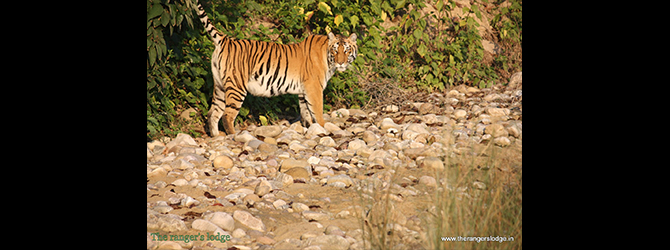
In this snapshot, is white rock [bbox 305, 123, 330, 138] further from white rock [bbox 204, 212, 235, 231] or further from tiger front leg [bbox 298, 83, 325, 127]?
white rock [bbox 204, 212, 235, 231]

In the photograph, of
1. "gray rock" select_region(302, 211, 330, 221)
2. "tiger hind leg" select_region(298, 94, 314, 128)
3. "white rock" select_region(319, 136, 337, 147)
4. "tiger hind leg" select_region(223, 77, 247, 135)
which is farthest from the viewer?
"tiger hind leg" select_region(298, 94, 314, 128)

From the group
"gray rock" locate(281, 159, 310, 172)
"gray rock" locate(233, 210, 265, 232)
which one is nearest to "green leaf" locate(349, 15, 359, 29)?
"gray rock" locate(281, 159, 310, 172)

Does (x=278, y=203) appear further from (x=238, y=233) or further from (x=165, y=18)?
(x=165, y=18)

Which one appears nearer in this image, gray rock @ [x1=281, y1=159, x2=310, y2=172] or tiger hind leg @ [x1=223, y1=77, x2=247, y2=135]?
gray rock @ [x1=281, y1=159, x2=310, y2=172]

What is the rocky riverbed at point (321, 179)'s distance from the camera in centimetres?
348

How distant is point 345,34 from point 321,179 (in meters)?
4.05

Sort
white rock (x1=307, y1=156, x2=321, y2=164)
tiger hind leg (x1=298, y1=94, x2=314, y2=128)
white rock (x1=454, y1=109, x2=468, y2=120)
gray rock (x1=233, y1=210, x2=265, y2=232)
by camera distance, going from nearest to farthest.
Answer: gray rock (x1=233, y1=210, x2=265, y2=232)
white rock (x1=307, y1=156, x2=321, y2=164)
tiger hind leg (x1=298, y1=94, x2=314, y2=128)
white rock (x1=454, y1=109, x2=468, y2=120)

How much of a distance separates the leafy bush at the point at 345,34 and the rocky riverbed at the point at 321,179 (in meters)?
0.47

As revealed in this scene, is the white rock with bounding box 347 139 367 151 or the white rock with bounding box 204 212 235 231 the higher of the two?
the white rock with bounding box 347 139 367 151

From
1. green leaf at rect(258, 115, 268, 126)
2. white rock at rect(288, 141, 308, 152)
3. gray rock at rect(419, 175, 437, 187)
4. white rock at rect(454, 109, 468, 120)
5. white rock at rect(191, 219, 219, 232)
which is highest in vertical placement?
white rock at rect(454, 109, 468, 120)

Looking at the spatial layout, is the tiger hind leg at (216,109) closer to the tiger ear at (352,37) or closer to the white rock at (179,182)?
the tiger ear at (352,37)

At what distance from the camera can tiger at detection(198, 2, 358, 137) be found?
672cm

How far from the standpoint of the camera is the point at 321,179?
495 cm

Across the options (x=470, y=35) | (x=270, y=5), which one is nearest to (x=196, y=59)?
(x=270, y=5)
